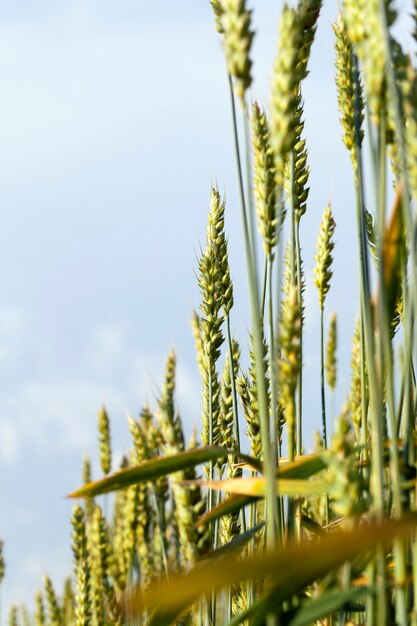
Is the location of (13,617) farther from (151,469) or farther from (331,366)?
(151,469)

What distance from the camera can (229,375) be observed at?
2539 millimetres

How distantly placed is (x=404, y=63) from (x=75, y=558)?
3057 mm

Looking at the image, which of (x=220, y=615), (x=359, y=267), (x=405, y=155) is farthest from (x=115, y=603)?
(x=405, y=155)

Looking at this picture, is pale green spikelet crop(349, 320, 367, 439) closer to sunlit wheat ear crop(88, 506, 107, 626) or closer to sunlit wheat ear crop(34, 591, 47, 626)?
sunlit wheat ear crop(88, 506, 107, 626)

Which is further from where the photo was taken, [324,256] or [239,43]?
[324,256]

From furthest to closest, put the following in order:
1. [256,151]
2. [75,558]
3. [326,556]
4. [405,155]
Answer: [75,558], [256,151], [405,155], [326,556]

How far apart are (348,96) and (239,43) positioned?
613 millimetres

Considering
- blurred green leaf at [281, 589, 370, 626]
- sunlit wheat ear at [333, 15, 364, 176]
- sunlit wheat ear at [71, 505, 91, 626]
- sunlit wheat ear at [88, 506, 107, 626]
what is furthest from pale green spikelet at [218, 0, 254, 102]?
sunlit wheat ear at [88, 506, 107, 626]

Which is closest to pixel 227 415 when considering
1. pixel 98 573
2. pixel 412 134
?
pixel 412 134

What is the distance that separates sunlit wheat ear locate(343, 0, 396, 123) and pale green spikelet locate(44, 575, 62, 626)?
335 centimetres

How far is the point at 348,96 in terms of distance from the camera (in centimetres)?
192

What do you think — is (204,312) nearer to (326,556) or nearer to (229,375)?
(229,375)

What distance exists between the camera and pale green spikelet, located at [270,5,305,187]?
4.38ft

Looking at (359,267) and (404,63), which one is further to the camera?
(359,267)
